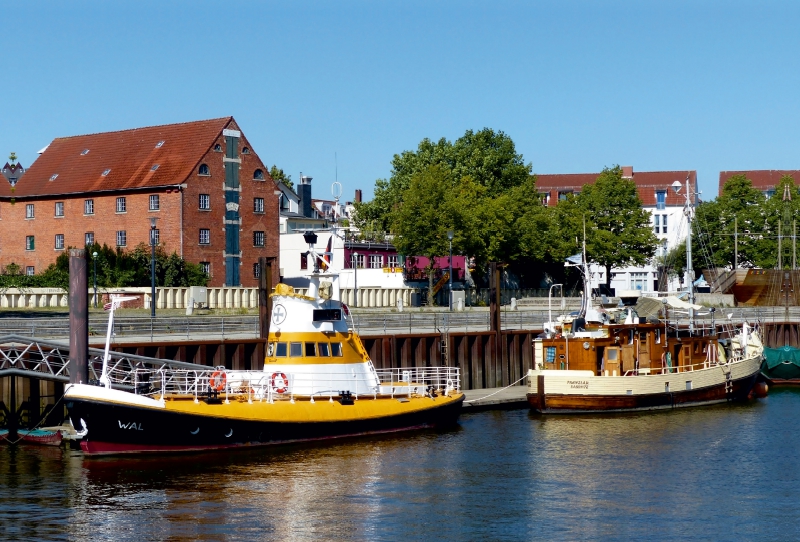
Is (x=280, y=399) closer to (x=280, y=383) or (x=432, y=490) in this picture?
(x=280, y=383)

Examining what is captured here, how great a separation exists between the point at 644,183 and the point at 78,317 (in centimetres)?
10280

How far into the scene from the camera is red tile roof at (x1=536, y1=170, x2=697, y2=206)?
124000 millimetres

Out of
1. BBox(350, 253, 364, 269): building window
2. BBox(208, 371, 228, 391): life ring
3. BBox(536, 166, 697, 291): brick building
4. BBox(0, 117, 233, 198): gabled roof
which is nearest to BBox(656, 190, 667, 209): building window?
BBox(536, 166, 697, 291): brick building

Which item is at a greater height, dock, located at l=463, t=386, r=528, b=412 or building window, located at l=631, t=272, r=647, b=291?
building window, located at l=631, t=272, r=647, b=291

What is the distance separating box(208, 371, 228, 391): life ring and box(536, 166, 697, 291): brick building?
260ft

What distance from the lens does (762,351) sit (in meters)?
52.3

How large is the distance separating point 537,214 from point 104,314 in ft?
147

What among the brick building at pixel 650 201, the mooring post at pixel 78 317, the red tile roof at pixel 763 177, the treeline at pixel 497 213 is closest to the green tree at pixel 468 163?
the treeline at pixel 497 213

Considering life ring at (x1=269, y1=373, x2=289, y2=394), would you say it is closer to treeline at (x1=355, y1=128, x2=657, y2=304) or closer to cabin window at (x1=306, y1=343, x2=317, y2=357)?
cabin window at (x1=306, y1=343, x2=317, y2=357)

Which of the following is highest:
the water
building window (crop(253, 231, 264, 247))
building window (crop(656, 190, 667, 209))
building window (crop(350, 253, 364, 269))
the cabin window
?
building window (crop(656, 190, 667, 209))

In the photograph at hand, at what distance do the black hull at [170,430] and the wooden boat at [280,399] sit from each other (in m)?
0.03

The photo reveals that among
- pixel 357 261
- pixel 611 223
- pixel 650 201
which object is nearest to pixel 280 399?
pixel 357 261

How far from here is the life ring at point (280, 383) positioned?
35.5 meters

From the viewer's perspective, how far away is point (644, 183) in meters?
127
